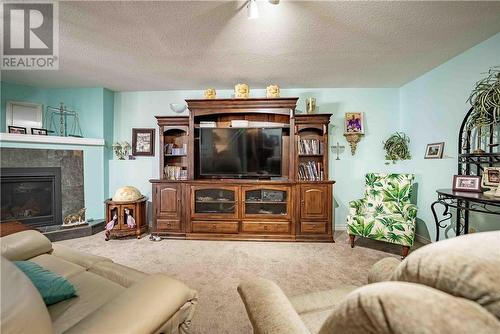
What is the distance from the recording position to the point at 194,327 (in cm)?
142

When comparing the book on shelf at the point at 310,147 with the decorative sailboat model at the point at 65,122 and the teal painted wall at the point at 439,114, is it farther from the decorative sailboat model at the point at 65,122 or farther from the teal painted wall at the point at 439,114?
the decorative sailboat model at the point at 65,122

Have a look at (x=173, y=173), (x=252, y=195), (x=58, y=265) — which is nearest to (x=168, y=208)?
(x=173, y=173)

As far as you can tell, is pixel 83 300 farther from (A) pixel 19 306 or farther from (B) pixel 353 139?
(B) pixel 353 139

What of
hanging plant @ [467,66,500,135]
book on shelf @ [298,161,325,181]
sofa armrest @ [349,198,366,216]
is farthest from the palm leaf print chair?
hanging plant @ [467,66,500,135]

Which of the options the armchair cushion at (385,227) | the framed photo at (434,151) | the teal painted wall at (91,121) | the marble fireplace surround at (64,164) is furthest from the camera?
the teal painted wall at (91,121)

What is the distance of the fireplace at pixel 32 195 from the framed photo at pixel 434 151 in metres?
5.40

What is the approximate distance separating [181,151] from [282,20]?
2.41 meters

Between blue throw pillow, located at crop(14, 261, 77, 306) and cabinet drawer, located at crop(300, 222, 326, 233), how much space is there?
2575mm

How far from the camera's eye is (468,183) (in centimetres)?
202

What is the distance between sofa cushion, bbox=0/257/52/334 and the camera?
485mm

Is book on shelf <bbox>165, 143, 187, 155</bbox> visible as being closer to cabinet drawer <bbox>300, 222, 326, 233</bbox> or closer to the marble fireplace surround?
the marble fireplace surround

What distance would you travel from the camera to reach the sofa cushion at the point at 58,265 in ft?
4.00

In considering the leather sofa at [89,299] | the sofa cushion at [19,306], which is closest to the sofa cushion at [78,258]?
the leather sofa at [89,299]

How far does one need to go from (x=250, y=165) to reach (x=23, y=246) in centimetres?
247
